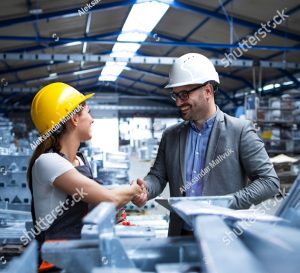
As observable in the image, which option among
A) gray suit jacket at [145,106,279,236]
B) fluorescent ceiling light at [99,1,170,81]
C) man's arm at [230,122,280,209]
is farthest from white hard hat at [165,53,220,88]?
fluorescent ceiling light at [99,1,170,81]

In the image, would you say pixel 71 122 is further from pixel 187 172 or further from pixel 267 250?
pixel 267 250

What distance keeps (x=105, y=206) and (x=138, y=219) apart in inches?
176

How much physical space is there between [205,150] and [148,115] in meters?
23.7

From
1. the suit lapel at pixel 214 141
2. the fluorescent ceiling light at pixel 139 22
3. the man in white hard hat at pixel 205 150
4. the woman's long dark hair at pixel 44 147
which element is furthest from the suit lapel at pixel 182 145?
the fluorescent ceiling light at pixel 139 22

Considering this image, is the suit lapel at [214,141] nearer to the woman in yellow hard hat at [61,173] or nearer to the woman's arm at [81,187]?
the woman in yellow hard hat at [61,173]

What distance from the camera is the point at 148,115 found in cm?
2608

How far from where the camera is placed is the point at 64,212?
1931 millimetres

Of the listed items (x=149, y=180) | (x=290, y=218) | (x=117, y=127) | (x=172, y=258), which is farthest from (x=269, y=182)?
(x=117, y=127)

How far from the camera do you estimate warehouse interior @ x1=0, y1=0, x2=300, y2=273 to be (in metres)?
1.11

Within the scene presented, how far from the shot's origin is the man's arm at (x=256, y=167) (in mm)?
2261

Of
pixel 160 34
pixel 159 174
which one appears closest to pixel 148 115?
pixel 160 34

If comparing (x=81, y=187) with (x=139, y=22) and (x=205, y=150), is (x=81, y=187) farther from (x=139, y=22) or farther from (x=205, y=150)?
(x=139, y=22)

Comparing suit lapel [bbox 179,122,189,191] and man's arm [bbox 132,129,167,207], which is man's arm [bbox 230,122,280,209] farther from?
man's arm [bbox 132,129,167,207]

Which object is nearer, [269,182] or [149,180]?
[269,182]
